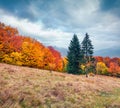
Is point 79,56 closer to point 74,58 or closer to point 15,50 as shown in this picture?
point 74,58

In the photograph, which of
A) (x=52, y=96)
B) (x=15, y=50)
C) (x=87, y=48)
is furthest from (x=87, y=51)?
(x=52, y=96)

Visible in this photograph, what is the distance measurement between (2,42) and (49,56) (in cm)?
1900

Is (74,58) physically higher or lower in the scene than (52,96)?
higher

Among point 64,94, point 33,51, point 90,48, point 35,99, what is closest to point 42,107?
point 35,99

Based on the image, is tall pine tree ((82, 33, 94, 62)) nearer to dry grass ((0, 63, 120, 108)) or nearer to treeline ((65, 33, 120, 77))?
treeline ((65, 33, 120, 77))

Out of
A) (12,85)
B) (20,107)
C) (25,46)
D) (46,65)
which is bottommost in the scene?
(20,107)

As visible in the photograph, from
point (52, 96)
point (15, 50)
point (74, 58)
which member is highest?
point (15, 50)

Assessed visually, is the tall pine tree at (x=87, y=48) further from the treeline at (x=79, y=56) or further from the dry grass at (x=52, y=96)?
the dry grass at (x=52, y=96)

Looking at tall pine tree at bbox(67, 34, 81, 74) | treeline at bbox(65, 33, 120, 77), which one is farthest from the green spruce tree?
tall pine tree at bbox(67, 34, 81, 74)

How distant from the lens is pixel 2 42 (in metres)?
58.0

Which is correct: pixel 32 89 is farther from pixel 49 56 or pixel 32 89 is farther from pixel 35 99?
pixel 49 56

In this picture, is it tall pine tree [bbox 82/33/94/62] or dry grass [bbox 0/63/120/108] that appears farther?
tall pine tree [bbox 82/33/94/62]

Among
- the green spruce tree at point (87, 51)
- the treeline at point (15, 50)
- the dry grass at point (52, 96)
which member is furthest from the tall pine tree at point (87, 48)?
the dry grass at point (52, 96)

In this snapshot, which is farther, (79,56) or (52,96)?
(79,56)
